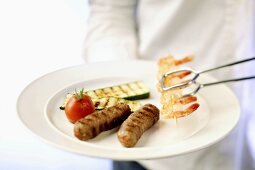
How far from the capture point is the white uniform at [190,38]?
0.99 meters

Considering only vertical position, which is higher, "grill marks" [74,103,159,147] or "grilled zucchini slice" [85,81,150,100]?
"grilled zucchini slice" [85,81,150,100]

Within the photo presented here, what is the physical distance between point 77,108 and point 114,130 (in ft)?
0.25

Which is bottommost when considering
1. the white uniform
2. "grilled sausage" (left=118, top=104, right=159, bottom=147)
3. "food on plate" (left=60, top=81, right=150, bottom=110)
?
"grilled sausage" (left=118, top=104, right=159, bottom=147)

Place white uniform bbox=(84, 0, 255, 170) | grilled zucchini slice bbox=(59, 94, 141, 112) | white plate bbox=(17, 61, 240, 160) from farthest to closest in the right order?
white uniform bbox=(84, 0, 255, 170) → grilled zucchini slice bbox=(59, 94, 141, 112) → white plate bbox=(17, 61, 240, 160)

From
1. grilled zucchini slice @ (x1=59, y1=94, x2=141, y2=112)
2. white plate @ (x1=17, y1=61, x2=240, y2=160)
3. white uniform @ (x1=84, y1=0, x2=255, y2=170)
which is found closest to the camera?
white plate @ (x1=17, y1=61, x2=240, y2=160)

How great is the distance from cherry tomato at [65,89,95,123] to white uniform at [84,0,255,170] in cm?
29

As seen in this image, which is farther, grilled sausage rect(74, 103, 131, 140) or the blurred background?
the blurred background

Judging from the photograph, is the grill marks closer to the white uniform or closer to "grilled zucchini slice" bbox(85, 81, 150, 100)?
"grilled zucchini slice" bbox(85, 81, 150, 100)

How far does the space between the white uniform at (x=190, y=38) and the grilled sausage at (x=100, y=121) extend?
0.26 meters

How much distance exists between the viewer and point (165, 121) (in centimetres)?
77

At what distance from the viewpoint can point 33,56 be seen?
1.39 m

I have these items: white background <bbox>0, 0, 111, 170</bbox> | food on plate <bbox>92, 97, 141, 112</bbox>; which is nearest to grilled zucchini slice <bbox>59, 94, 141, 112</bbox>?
food on plate <bbox>92, 97, 141, 112</bbox>

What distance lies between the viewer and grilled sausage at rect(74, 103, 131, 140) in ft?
2.17

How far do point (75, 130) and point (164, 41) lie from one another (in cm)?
53
